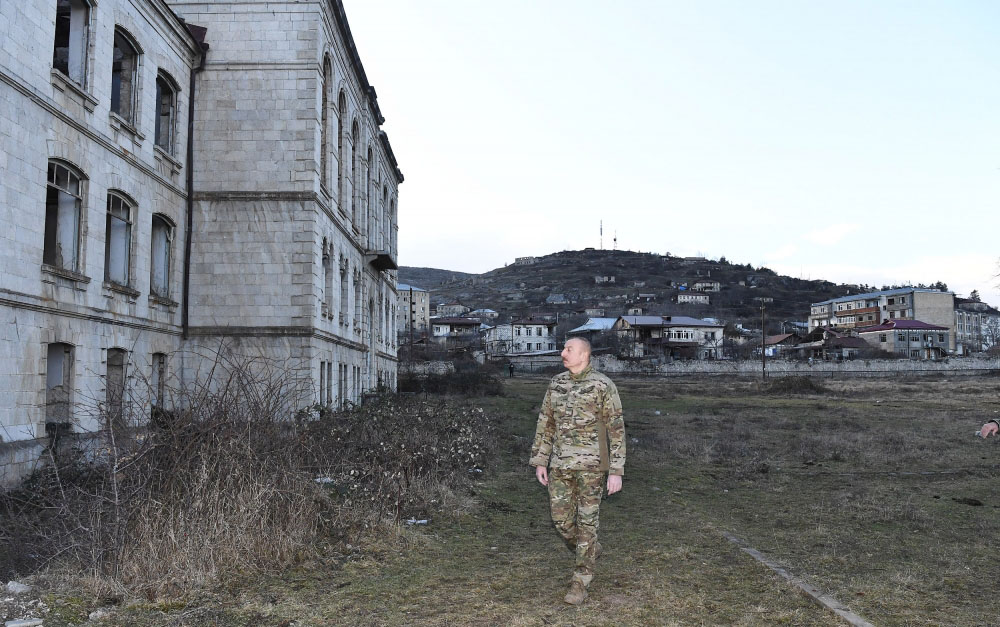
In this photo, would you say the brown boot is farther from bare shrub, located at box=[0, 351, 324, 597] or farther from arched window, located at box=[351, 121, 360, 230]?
arched window, located at box=[351, 121, 360, 230]

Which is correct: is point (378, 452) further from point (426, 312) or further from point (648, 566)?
point (426, 312)

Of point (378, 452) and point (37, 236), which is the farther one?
point (37, 236)

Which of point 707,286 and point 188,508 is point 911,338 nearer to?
point 707,286

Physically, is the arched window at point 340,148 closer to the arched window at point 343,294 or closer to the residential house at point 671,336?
the arched window at point 343,294

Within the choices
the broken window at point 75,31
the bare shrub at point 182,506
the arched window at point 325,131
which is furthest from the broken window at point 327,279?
the bare shrub at point 182,506

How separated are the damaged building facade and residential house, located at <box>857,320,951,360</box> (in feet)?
315

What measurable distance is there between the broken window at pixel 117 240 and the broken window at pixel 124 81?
6.86 feet

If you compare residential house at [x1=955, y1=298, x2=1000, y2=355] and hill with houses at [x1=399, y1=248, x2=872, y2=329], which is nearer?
residential house at [x1=955, y1=298, x2=1000, y2=355]

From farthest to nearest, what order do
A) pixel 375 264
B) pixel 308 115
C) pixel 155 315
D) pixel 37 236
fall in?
pixel 375 264
pixel 308 115
pixel 155 315
pixel 37 236

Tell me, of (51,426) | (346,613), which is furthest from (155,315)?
(346,613)

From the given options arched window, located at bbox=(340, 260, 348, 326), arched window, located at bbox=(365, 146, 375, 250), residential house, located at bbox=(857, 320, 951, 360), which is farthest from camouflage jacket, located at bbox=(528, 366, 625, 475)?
residential house, located at bbox=(857, 320, 951, 360)

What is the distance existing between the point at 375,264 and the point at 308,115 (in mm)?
12572

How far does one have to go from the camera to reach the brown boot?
586cm

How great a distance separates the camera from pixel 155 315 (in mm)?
17531
